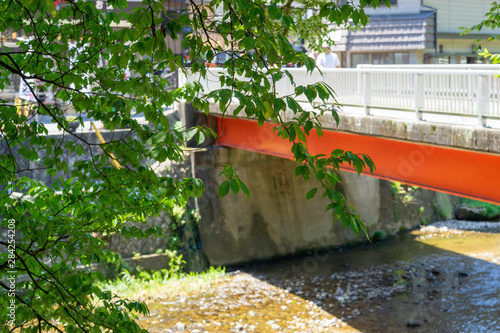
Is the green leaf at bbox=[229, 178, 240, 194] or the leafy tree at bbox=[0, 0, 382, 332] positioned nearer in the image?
the green leaf at bbox=[229, 178, 240, 194]

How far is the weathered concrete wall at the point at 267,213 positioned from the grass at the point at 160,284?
1.12 meters

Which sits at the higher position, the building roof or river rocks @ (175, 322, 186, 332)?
the building roof

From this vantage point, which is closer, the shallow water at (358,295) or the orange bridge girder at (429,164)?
the orange bridge girder at (429,164)

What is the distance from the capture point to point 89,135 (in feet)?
56.2

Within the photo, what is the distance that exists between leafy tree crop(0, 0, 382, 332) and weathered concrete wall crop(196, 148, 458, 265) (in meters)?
11.4

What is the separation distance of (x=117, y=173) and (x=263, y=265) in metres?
12.8

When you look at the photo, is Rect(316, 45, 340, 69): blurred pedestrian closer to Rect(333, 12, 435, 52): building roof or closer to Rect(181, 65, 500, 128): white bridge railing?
Rect(181, 65, 500, 128): white bridge railing

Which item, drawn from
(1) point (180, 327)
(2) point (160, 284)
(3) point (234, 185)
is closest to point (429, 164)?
(1) point (180, 327)

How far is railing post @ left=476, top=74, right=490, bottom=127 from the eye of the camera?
29.2 feet

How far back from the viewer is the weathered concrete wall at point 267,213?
17.2 meters

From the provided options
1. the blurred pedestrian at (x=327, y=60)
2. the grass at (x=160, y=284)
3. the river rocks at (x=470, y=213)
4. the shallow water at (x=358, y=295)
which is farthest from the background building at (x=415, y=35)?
the grass at (x=160, y=284)

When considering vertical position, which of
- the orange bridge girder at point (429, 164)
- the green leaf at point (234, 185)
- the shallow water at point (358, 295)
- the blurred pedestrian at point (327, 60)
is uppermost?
the blurred pedestrian at point (327, 60)

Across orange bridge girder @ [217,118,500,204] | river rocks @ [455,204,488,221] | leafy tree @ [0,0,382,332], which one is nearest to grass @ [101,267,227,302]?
orange bridge girder @ [217,118,500,204]

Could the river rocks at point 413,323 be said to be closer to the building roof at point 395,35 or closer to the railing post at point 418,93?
the railing post at point 418,93
